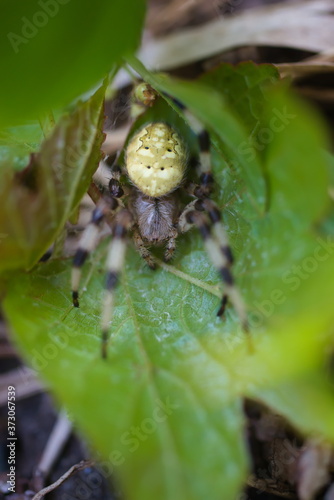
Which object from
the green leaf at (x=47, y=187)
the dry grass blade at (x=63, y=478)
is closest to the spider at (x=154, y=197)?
the green leaf at (x=47, y=187)

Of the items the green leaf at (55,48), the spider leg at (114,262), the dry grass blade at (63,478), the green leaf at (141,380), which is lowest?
the dry grass blade at (63,478)

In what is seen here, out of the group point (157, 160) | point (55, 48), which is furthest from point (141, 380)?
point (55, 48)

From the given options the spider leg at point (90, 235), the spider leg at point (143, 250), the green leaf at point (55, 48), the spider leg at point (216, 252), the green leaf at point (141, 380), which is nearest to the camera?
the green leaf at point (141, 380)

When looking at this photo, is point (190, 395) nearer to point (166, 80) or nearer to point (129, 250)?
point (129, 250)

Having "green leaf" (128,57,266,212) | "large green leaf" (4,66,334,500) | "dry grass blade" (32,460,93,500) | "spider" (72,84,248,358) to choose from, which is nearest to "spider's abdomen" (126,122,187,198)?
"spider" (72,84,248,358)

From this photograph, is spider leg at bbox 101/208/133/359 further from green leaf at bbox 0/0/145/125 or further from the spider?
green leaf at bbox 0/0/145/125

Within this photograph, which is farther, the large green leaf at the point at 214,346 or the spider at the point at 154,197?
the spider at the point at 154,197

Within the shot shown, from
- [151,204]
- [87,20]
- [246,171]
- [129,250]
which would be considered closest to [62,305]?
[129,250]

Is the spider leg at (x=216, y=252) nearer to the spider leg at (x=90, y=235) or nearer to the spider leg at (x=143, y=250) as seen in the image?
the spider leg at (x=143, y=250)
